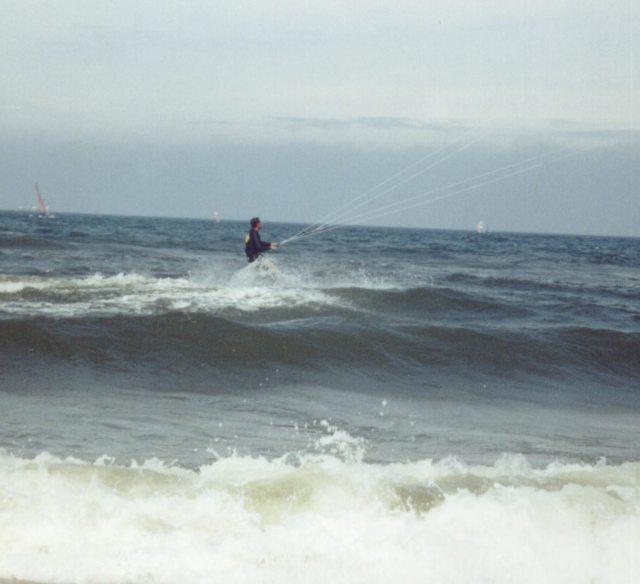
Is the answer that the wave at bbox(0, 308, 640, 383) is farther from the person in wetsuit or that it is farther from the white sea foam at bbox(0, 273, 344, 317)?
the person in wetsuit

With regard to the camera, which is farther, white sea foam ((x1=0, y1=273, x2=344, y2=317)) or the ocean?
white sea foam ((x1=0, y1=273, x2=344, y2=317))

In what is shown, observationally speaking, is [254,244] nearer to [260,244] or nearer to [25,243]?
[260,244]

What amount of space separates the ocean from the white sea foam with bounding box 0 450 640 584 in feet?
0.05

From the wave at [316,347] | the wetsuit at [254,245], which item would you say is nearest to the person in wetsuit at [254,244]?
the wetsuit at [254,245]

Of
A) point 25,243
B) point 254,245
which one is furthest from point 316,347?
point 25,243

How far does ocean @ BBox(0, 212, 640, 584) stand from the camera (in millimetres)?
4730

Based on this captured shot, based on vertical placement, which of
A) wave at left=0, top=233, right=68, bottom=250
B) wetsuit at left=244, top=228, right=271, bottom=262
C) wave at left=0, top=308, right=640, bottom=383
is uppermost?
wetsuit at left=244, top=228, right=271, bottom=262

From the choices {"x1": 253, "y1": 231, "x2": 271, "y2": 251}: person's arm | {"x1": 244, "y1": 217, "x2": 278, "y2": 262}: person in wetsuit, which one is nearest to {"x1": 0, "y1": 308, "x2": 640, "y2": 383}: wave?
{"x1": 253, "y1": 231, "x2": 271, "y2": 251}: person's arm

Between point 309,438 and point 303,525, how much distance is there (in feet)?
7.53

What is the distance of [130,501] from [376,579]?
168cm

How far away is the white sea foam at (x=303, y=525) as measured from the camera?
4.57 metres

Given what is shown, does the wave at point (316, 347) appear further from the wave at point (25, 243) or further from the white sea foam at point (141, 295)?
the wave at point (25, 243)

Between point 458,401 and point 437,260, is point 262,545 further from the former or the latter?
point 437,260

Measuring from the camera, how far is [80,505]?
4.99m
